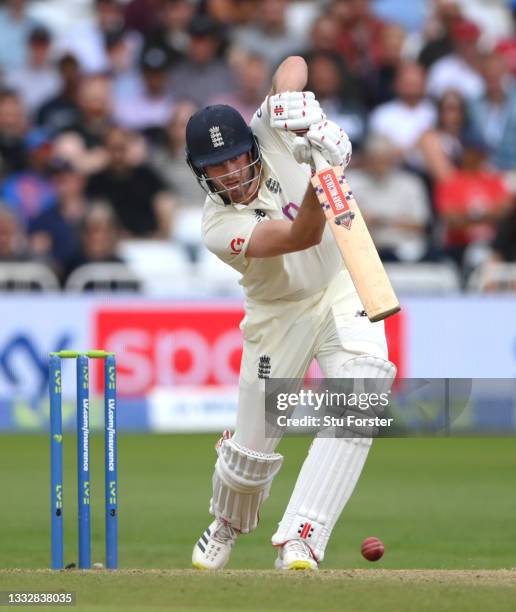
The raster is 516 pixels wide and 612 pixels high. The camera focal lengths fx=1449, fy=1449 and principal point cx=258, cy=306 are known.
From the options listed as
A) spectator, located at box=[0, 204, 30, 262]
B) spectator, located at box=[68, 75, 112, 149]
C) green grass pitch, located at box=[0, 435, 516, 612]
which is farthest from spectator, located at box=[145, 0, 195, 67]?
green grass pitch, located at box=[0, 435, 516, 612]

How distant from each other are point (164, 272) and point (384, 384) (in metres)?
5.49

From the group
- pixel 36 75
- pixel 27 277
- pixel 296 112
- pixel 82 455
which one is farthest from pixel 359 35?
pixel 82 455

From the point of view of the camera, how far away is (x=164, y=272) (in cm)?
1013

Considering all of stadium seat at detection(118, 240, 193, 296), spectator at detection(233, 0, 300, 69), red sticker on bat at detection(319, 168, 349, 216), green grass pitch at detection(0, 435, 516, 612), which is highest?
spectator at detection(233, 0, 300, 69)

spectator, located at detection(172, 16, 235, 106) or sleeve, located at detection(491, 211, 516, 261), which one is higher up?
spectator, located at detection(172, 16, 235, 106)

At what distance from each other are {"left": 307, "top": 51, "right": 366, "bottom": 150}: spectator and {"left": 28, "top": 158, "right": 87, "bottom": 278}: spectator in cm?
209

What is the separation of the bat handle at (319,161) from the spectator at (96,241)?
18.6 feet

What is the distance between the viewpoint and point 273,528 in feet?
21.7

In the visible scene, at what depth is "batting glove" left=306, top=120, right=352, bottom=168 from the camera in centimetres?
448

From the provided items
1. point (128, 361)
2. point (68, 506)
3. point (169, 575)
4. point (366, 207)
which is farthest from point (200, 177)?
point (366, 207)

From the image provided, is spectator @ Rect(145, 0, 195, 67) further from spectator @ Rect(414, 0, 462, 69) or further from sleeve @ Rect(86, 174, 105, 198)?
spectator @ Rect(414, 0, 462, 69)

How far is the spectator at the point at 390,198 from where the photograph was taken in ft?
34.8

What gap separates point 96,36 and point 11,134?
149 centimetres

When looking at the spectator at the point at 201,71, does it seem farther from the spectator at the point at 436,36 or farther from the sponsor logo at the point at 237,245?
the sponsor logo at the point at 237,245
